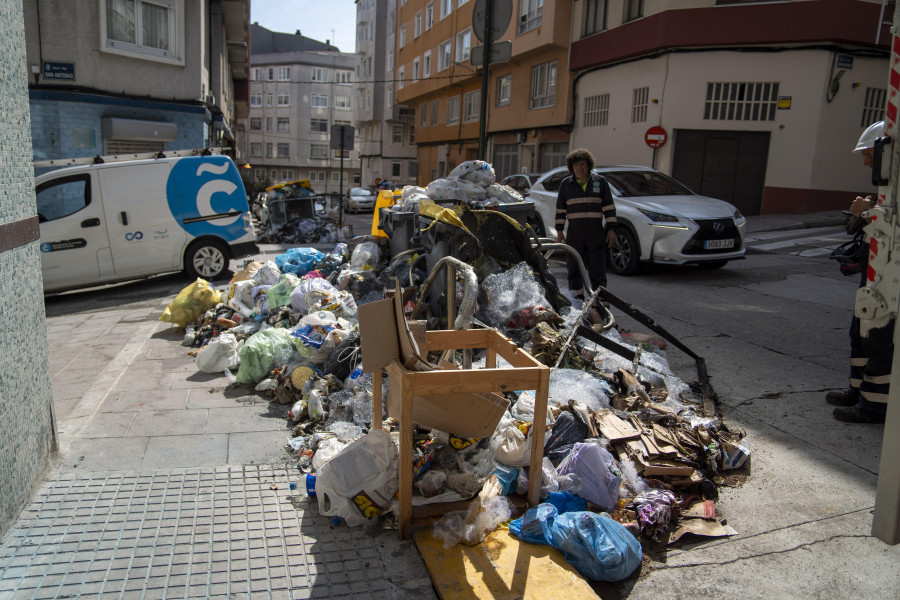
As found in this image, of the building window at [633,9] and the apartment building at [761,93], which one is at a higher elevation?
the building window at [633,9]

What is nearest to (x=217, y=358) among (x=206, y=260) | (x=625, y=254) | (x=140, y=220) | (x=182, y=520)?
(x=182, y=520)

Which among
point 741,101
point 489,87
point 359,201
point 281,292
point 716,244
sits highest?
point 489,87

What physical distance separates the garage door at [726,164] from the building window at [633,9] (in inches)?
161

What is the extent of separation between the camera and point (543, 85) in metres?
24.1

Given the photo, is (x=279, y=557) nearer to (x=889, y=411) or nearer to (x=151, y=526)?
(x=151, y=526)

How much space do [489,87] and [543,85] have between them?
4.99 m

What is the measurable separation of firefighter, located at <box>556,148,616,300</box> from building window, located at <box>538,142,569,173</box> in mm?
16532

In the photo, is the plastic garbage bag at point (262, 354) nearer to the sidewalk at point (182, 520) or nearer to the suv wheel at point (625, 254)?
the sidewalk at point (182, 520)

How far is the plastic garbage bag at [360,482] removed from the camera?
125 inches

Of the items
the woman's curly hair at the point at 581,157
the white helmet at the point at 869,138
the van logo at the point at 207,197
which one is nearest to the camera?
the white helmet at the point at 869,138

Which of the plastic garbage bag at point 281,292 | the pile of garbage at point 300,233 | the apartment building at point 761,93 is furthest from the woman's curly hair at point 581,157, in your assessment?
the apartment building at point 761,93

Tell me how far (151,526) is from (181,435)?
3.84 feet

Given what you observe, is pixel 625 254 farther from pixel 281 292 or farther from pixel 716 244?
pixel 281 292

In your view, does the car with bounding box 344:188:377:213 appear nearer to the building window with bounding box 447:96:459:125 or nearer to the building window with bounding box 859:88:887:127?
the building window with bounding box 447:96:459:125
